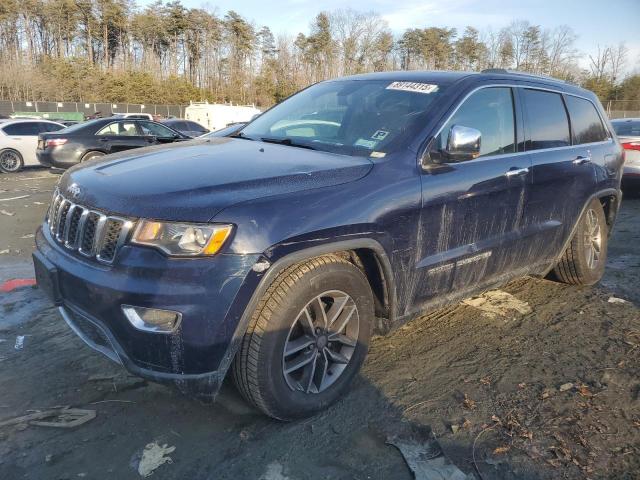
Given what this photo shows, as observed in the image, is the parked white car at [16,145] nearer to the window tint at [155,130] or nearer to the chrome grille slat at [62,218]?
the window tint at [155,130]

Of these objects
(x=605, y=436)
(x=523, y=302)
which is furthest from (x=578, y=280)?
(x=605, y=436)

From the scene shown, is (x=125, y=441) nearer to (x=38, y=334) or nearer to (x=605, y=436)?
(x=38, y=334)

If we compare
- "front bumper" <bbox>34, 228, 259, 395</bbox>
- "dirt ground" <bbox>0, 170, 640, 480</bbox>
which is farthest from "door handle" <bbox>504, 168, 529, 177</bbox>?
"front bumper" <bbox>34, 228, 259, 395</bbox>

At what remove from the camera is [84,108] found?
1784 inches

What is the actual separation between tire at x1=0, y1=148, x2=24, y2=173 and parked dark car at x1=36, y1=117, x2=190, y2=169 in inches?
100.0

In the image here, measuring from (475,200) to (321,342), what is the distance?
4.42ft

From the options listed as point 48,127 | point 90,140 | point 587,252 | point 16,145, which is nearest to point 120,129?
point 90,140

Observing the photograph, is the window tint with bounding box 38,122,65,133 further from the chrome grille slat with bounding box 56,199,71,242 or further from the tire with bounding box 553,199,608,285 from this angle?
the tire with bounding box 553,199,608,285

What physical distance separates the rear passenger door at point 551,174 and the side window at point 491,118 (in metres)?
0.20

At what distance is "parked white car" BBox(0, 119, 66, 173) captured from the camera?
558 inches

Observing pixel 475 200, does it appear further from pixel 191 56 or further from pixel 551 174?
pixel 191 56

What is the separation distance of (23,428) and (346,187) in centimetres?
203

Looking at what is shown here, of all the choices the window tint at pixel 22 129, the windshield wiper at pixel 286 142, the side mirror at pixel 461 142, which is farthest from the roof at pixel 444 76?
the window tint at pixel 22 129

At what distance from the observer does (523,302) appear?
4.58 metres
